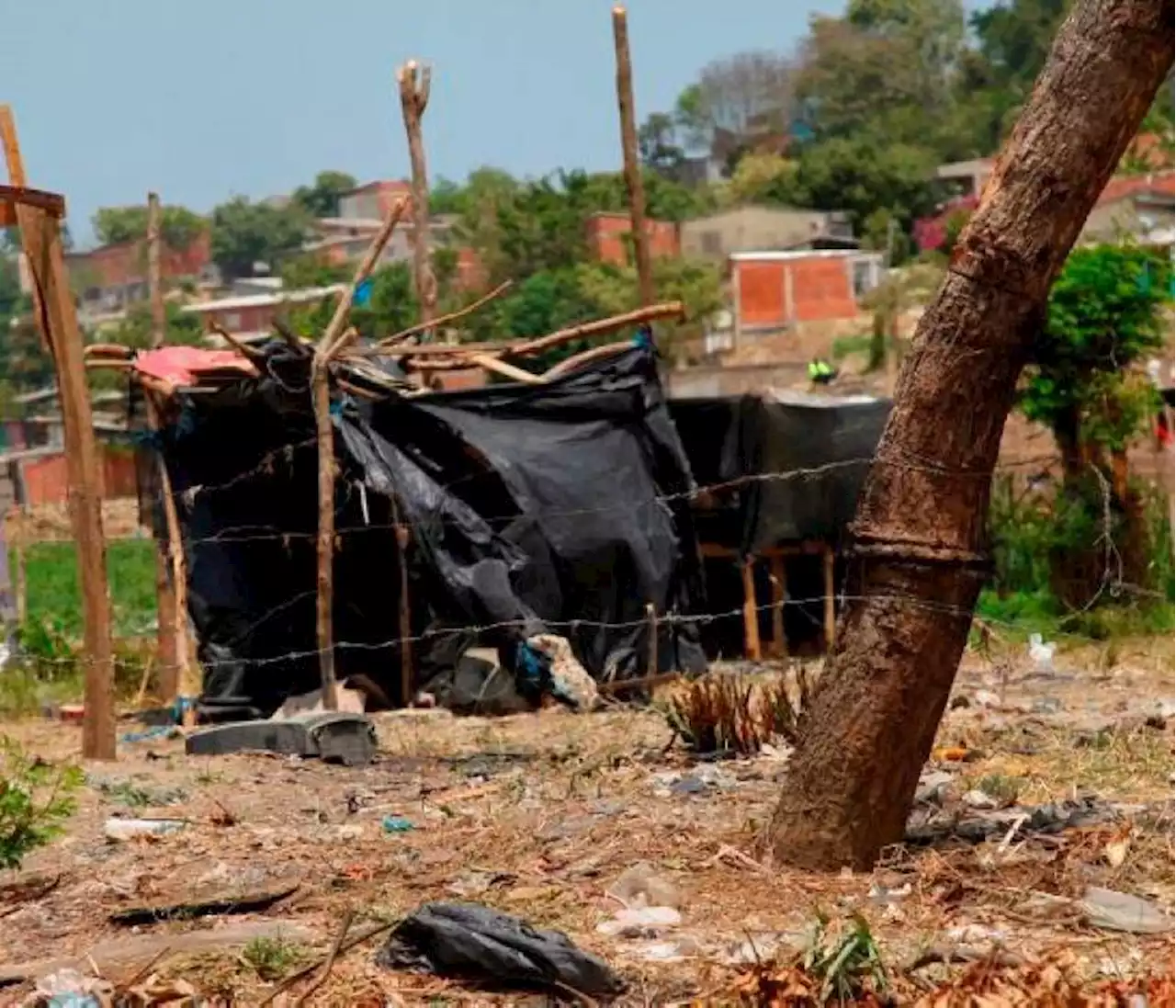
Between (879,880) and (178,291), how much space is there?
7257 centimetres

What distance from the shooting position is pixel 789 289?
1855 inches

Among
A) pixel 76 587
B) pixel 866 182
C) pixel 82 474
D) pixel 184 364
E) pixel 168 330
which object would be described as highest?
pixel 866 182

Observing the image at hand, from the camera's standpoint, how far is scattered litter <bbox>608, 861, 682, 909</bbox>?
5441mm

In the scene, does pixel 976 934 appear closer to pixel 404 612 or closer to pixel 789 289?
pixel 404 612

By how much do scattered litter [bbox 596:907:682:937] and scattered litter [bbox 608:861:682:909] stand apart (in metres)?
0.05

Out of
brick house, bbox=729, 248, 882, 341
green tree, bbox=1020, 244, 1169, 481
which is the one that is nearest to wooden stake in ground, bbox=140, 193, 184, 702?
green tree, bbox=1020, 244, 1169, 481

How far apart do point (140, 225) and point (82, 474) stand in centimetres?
10045

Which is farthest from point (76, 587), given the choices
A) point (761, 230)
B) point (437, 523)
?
point (761, 230)

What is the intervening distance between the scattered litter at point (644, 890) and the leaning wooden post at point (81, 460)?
13.8 feet

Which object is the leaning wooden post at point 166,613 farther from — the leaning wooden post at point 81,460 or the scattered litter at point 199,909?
the scattered litter at point 199,909

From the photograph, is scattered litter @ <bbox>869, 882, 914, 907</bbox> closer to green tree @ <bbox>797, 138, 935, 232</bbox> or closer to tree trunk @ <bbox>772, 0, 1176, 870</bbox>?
tree trunk @ <bbox>772, 0, 1176, 870</bbox>

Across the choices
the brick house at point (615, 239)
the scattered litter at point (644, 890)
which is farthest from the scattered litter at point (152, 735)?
the brick house at point (615, 239)

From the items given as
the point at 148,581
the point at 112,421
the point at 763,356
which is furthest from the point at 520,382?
the point at 763,356

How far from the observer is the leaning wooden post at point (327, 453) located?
10656mm
